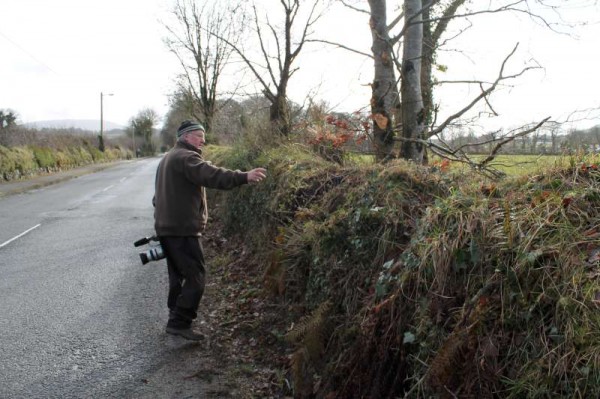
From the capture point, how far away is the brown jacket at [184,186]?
197 inches

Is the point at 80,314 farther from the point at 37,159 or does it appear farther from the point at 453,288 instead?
the point at 37,159

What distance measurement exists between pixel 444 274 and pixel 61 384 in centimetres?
329

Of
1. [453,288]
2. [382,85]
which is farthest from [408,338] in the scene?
[382,85]

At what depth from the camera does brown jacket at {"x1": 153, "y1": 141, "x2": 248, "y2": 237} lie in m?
4.99

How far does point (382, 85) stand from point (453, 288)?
508cm

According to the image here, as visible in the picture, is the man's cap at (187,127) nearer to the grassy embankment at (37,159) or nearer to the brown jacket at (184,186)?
the brown jacket at (184,186)

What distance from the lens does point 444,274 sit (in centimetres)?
288

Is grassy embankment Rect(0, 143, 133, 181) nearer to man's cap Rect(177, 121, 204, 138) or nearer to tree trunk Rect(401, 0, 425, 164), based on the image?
man's cap Rect(177, 121, 204, 138)

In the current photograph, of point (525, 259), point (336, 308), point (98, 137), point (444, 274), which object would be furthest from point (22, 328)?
point (98, 137)

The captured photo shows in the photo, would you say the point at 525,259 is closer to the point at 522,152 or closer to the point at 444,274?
the point at 444,274

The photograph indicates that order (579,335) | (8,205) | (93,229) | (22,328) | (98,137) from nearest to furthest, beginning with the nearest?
1. (579,335)
2. (22,328)
3. (93,229)
4. (8,205)
5. (98,137)

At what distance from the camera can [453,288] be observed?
112 inches

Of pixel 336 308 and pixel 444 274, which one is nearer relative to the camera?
pixel 444 274

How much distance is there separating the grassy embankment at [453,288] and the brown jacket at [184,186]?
41.2 inches
